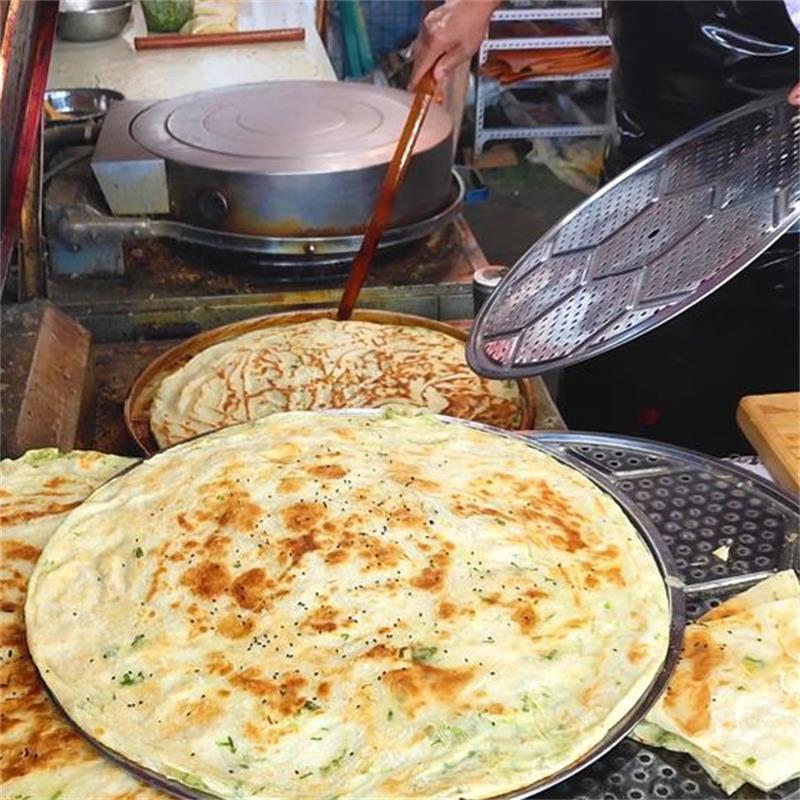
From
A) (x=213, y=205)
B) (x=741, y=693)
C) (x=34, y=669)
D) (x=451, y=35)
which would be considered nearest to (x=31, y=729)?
(x=34, y=669)

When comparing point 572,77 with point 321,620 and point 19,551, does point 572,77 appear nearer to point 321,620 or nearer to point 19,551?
point 19,551

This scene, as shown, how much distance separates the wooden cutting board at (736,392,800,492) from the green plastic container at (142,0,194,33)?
3795 mm

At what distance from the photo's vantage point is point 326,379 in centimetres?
241

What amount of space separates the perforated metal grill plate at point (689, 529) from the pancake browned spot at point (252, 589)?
46 cm

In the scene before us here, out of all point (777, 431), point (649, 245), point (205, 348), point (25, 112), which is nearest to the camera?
point (649, 245)

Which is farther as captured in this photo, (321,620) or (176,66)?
(176,66)

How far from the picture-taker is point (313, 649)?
1359 mm

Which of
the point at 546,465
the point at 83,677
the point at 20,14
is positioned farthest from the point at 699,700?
the point at 20,14

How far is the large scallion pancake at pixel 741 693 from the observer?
1.33 meters

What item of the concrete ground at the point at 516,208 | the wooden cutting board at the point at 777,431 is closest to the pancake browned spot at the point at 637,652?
the wooden cutting board at the point at 777,431

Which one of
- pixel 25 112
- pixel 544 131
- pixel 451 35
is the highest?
pixel 25 112

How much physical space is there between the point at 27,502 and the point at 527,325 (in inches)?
35.9

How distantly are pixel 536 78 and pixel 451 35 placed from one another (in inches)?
176

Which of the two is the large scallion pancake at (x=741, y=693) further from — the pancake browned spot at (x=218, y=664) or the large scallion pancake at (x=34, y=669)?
the large scallion pancake at (x=34, y=669)
